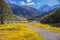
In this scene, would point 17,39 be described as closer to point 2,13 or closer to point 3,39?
point 3,39

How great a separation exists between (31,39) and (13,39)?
10.5ft

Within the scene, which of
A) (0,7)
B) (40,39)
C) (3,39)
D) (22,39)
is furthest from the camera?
(0,7)

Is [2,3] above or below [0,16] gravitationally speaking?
above

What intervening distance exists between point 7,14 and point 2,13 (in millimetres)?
3170

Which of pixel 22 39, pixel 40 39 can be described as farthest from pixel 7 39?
pixel 40 39

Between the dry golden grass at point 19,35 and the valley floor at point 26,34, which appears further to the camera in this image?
the valley floor at point 26,34

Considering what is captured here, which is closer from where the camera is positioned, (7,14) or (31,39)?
(31,39)

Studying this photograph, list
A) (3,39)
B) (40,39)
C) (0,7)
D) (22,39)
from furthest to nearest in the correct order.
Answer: (0,7), (40,39), (22,39), (3,39)

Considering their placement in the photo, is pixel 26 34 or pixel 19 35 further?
pixel 26 34

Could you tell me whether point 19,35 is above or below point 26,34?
above

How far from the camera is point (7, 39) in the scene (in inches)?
1070

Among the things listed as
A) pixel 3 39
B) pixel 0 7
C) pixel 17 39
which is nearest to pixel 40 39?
pixel 17 39

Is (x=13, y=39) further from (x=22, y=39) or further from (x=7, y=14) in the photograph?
(x=7, y=14)

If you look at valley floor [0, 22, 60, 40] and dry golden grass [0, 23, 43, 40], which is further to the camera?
valley floor [0, 22, 60, 40]
